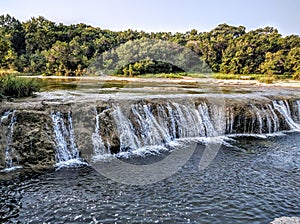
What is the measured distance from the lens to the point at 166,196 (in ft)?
16.3

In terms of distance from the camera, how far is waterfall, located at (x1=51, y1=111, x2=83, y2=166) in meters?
6.82

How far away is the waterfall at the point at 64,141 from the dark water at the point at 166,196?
714mm

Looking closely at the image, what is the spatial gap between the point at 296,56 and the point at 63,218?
3646cm

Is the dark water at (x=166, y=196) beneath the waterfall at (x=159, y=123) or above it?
beneath

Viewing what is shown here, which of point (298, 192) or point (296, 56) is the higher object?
point (296, 56)

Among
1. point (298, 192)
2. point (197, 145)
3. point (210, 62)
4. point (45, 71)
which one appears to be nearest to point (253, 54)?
point (210, 62)

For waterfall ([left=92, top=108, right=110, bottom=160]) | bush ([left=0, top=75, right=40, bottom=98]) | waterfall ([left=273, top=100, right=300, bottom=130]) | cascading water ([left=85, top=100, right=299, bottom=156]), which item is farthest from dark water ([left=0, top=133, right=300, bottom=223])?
waterfall ([left=273, top=100, right=300, bottom=130])

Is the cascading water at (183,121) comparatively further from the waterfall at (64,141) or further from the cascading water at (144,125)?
the waterfall at (64,141)

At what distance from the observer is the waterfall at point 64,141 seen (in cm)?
682

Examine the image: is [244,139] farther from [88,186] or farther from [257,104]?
[88,186]

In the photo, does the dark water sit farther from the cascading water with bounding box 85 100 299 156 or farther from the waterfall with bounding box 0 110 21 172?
the cascading water with bounding box 85 100 299 156

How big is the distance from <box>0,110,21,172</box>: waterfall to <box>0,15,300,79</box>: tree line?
855 inches

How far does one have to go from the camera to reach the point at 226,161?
6.86 metres

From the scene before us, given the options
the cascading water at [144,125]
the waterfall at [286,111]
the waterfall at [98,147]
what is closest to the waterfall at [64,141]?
the cascading water at [144,125]
